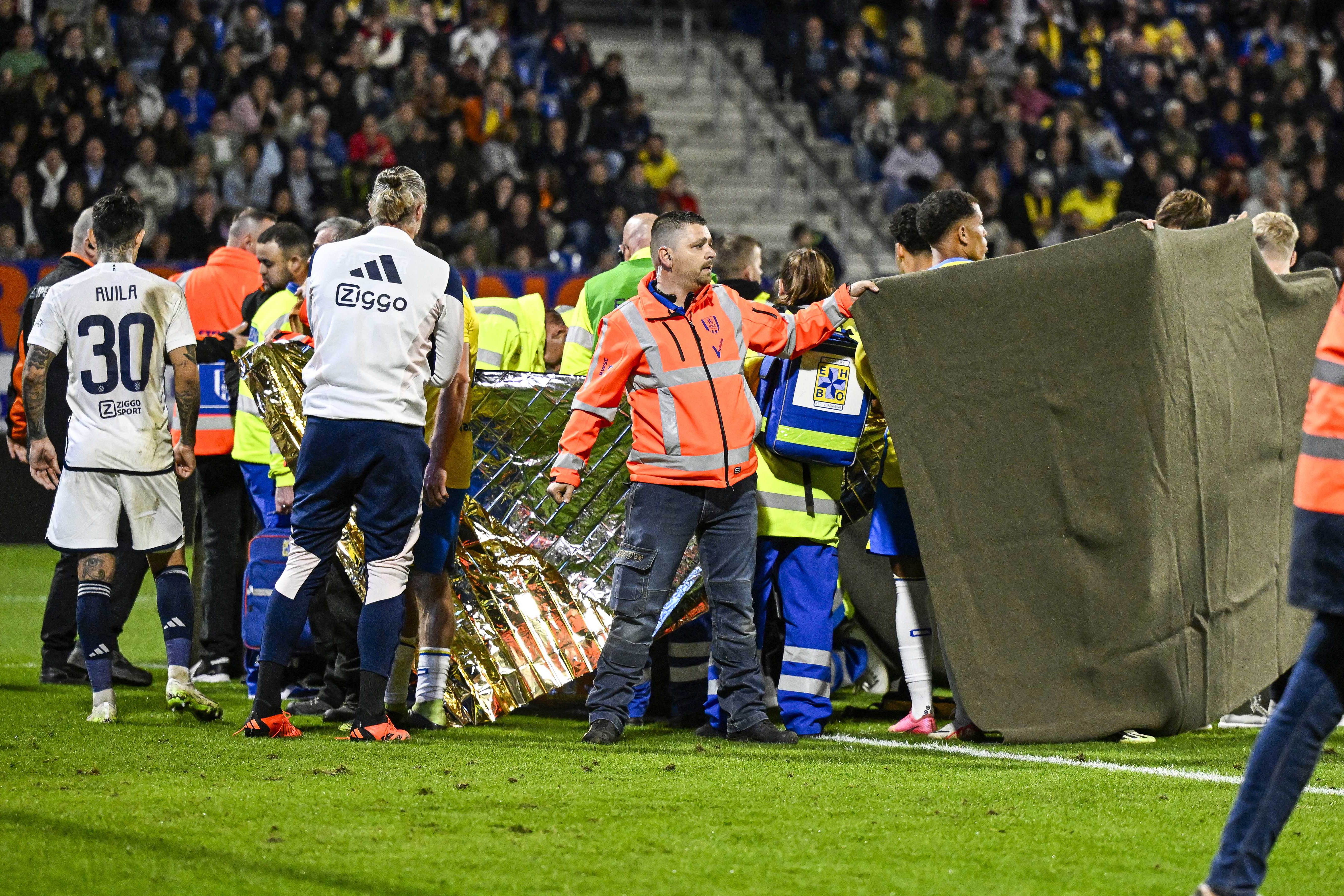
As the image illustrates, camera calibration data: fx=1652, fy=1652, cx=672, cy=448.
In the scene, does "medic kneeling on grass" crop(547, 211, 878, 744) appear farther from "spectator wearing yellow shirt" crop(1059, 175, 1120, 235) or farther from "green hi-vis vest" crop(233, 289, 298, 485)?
"spectator wearing yellow shirt" crop(1059, 175, 1120, 235)

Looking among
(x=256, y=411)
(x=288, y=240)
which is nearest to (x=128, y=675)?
(x=256, y=411)

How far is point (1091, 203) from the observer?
1853cm

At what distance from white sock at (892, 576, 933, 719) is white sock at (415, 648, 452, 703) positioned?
1823 mm

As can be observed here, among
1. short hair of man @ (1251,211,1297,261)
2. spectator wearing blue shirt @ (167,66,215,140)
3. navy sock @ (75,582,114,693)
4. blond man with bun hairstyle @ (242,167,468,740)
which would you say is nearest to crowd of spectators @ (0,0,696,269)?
spectator wearing blue shirt @ (167,66,215,140)

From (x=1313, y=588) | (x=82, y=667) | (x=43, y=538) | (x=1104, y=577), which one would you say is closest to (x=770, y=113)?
(x=43, y=538)

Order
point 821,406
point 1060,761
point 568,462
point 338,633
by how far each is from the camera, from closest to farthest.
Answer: point 1060,761, point 568,462, point 821,406, point 338,633

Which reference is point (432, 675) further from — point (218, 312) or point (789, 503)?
point (218, 312)

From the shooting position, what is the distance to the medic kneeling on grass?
5.96 metres

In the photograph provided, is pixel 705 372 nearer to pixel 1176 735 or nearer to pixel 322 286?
pixel 322 286

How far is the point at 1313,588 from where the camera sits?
348 centimetres

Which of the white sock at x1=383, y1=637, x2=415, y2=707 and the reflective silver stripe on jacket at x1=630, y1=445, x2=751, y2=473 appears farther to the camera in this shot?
the white sock at x1=383, y1=637, x2=415, y2=707

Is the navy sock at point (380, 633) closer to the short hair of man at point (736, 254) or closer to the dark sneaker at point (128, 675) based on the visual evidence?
the short hair of man at point (736, 254)

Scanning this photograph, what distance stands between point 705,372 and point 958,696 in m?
1.49

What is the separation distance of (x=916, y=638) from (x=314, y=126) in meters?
10.9
